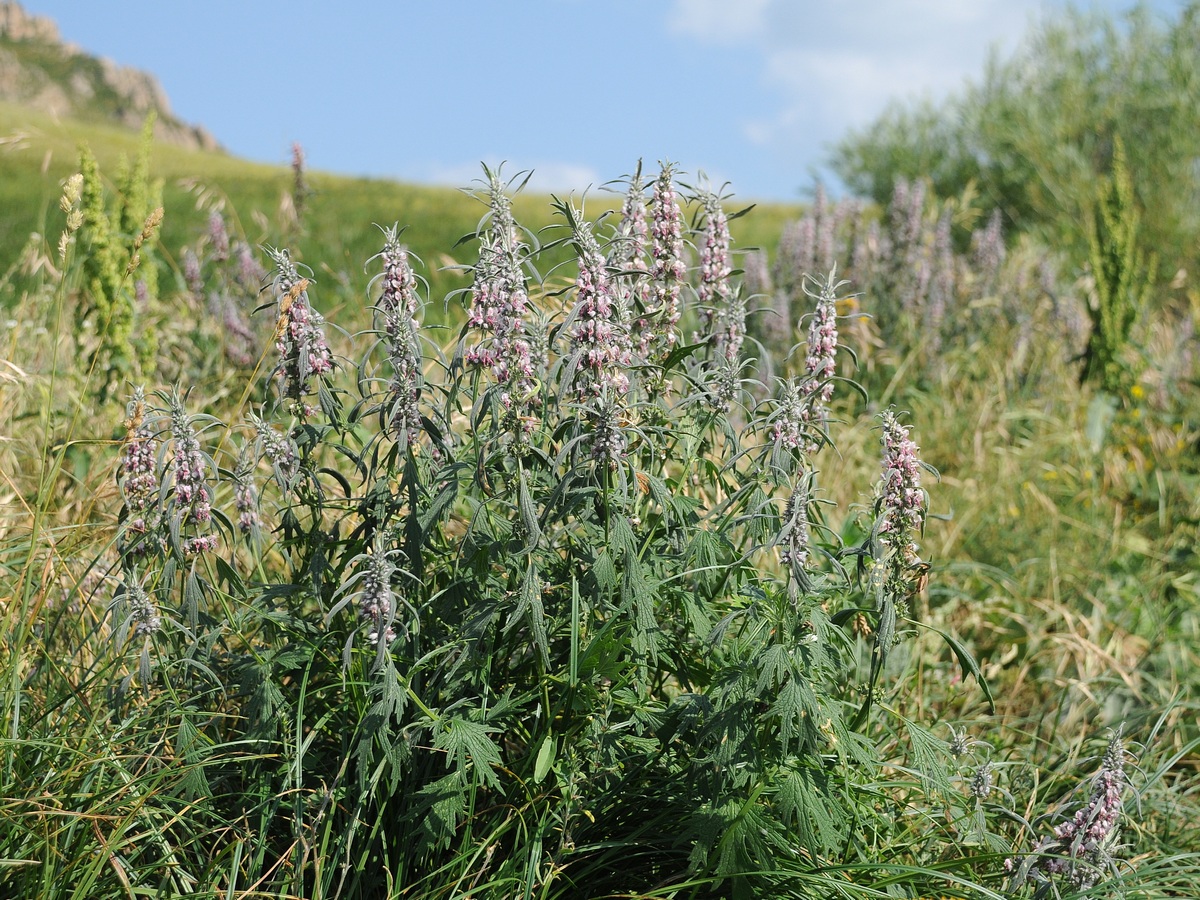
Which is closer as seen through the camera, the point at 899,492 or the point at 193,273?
the point at 899,492

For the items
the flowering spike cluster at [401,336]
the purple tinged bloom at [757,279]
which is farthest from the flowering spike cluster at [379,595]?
the purple tinged bloom at [757,279]

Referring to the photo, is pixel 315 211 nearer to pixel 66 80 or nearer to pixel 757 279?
pixel 757 279

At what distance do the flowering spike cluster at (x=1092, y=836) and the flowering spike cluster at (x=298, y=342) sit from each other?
1903mm

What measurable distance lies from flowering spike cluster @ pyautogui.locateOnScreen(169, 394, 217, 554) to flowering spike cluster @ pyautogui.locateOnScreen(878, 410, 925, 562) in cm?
145

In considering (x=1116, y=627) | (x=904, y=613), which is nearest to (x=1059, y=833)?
(x=904, y=613)

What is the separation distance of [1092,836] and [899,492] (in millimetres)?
949

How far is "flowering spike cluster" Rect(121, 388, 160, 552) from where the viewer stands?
2.48m

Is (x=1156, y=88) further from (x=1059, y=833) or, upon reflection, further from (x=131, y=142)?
(x=131, y=142)

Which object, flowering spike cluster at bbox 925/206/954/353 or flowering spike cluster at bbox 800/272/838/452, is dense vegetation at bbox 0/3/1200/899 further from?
flowering spike cluster at bbox 925/206/954/353

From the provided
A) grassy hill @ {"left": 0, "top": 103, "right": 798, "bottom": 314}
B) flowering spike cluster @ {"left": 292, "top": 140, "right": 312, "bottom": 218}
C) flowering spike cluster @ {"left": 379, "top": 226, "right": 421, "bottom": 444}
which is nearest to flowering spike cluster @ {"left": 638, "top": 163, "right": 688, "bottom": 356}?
flowering spike cluster @ {"left": 379, "top": 226, "right": 421, "bottom": 444}

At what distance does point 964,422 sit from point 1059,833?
13.3 ft

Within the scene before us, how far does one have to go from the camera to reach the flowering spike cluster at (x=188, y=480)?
2.36 meters

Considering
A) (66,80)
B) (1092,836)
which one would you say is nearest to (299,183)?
(1092,836)

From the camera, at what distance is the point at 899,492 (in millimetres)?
2285
